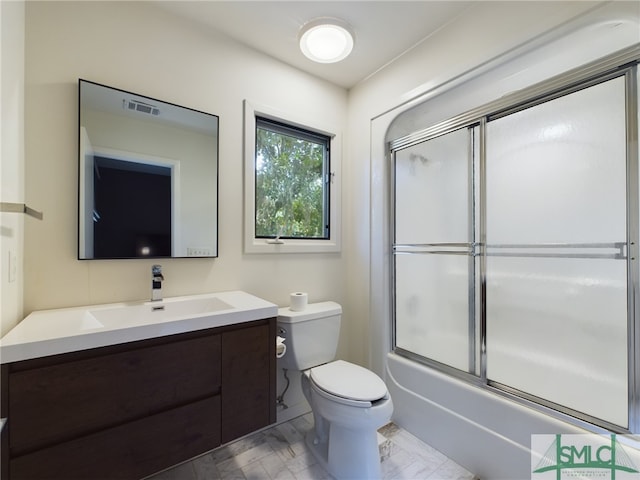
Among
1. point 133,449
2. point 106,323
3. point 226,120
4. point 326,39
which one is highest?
point 326,39

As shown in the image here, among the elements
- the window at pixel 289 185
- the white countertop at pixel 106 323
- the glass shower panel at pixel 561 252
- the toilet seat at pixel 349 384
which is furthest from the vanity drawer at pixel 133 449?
the glass shower panel at pixel 561 252

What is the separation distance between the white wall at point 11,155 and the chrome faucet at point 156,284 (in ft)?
1.47

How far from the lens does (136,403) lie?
92cm

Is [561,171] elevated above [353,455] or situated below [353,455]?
above

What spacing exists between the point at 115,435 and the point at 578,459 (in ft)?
5.78

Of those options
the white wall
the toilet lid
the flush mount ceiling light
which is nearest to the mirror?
the white wall

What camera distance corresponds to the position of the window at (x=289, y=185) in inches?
68.5

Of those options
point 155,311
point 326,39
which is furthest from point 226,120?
point 155,311

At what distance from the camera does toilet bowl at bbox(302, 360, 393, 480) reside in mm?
1289

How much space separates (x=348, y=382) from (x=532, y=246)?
46.5 inches

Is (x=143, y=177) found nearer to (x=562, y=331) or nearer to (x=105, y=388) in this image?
(x=105, y=388)

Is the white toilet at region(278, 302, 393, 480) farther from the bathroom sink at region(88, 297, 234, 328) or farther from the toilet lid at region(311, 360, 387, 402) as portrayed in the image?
the bathroom sink at region(88, 297, 234, 328)

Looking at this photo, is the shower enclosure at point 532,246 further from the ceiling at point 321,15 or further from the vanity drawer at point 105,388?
the vanity drawer at point 105,388

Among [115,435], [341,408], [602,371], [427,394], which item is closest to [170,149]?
[115,435]
